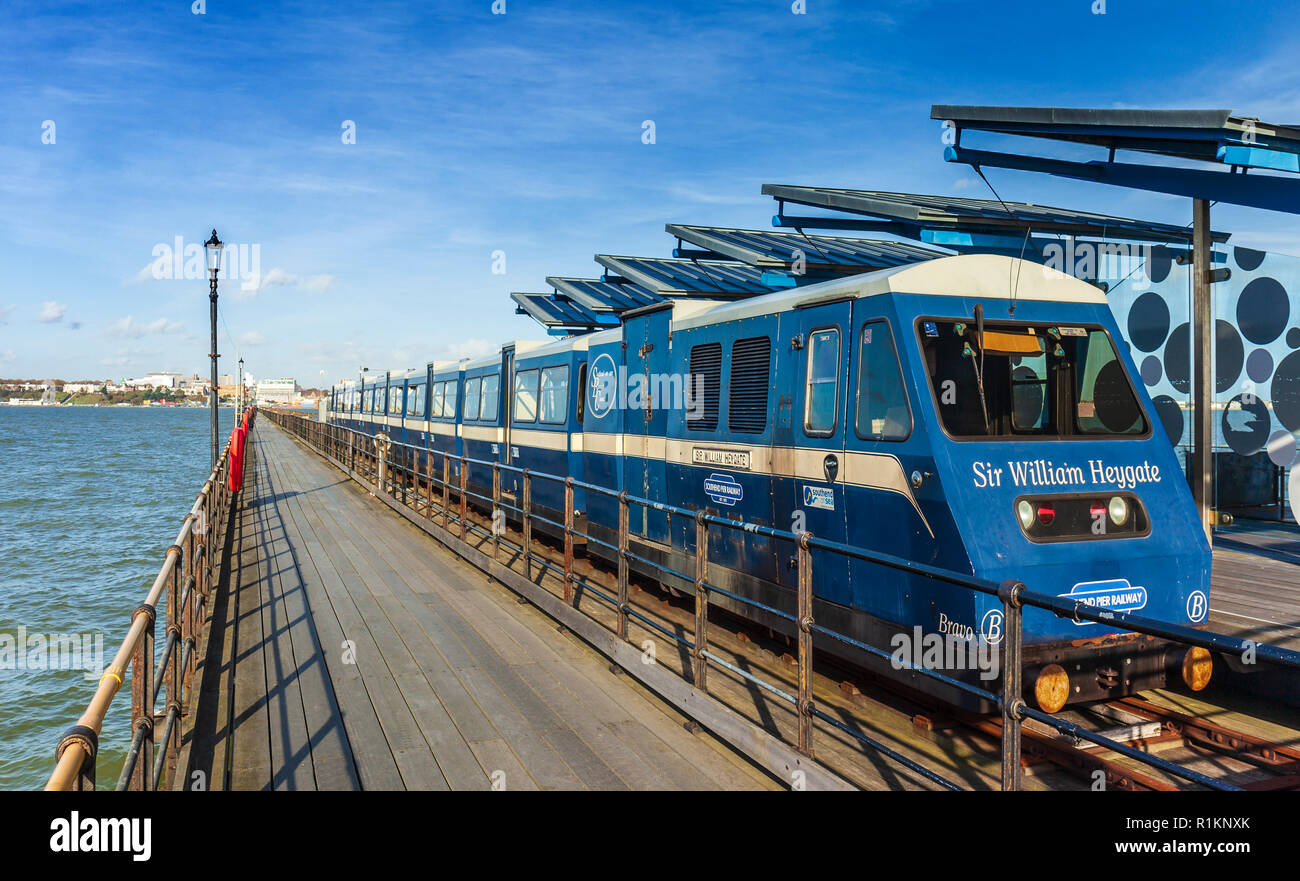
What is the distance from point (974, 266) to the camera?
6.23 metres

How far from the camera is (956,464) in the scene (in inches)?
217

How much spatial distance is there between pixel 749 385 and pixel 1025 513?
2.76m

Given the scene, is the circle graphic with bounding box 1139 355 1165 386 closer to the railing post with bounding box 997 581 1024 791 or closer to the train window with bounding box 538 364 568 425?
the train window with bounding box 538 364 568 425

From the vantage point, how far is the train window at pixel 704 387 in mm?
8211

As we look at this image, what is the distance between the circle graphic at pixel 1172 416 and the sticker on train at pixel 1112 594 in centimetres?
900

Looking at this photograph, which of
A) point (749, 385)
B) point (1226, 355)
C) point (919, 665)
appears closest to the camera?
point (919, 665)

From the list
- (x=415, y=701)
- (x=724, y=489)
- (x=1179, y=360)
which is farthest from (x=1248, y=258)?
(x=415, y=701)

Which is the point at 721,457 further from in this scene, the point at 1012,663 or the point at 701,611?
the point at 1012,663

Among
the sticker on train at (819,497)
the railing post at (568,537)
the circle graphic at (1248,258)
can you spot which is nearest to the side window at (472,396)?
the railing post at (568,537)

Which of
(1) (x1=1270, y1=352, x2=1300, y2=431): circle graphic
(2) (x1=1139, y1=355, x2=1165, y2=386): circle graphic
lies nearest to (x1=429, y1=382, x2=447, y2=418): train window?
(2) (x1=1139, y1=355, x2=1165, y2=386): circle graphic

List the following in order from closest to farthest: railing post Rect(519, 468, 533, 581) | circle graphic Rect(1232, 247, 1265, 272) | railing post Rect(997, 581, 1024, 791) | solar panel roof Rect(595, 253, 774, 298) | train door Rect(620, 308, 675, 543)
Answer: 1. railing post Rect(997, 581, 1024, 791)
2. railing post Rect(519, 468, 533, 581)
3. train door Rect(620, 308, 675, 543)
4. circle graphic Rect(1232, 247, 1265, 272)
5. solar panel roof Rect(595, 253, 774, 298)

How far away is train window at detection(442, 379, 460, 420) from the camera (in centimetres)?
2012

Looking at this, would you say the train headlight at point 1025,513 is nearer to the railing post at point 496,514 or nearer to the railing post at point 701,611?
the railing post at point 701,611
